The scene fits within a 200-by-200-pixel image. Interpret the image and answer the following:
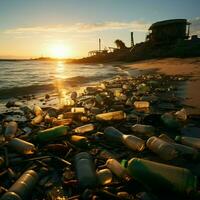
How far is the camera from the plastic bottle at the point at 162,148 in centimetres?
309

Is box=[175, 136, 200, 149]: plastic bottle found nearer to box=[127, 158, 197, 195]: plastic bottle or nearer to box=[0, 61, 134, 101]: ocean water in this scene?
box=[127, 158, 197, 195]: plastic bottle

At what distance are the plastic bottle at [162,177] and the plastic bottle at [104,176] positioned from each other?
22 centimetres

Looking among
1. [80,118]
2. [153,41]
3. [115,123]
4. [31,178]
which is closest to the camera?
[31,178]

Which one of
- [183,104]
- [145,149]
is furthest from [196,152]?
[183,104]

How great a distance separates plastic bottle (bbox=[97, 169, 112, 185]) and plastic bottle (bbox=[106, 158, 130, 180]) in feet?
0.34

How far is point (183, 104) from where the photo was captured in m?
6.31

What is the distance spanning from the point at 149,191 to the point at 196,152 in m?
0.99

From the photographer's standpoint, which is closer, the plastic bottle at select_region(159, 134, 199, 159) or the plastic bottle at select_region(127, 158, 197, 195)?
the plastic bottle at select_region(127, 158, 197, 195)

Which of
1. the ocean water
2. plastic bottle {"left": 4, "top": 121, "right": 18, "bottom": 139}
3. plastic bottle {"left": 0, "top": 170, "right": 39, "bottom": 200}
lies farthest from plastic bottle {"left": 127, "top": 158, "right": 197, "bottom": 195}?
the ocean water

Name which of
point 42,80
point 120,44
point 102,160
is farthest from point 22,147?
point 120,44

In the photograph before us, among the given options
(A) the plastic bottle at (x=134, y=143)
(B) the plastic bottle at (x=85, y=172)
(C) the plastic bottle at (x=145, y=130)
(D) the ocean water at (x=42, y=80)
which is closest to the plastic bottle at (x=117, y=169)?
(B) the plastic bottle at (x=85, y=172)

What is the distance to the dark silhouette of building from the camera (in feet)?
150

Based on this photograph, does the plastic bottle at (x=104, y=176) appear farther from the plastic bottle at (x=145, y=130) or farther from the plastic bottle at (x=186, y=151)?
the plastic bottle at (x=145, y=130)

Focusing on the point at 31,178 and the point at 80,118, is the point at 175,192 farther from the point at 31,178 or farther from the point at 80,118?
the point at 80,118
